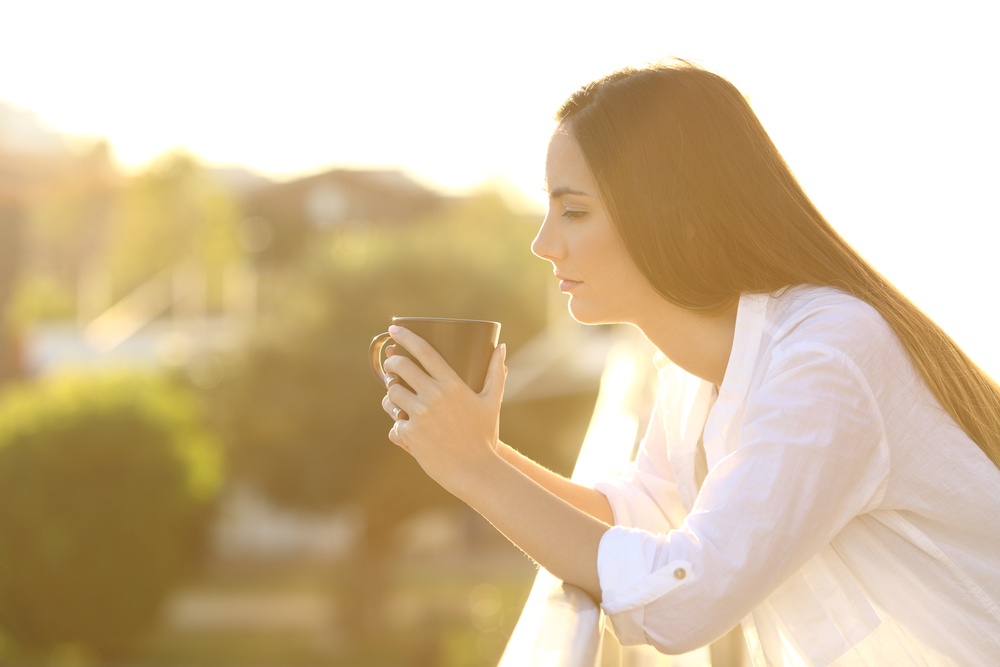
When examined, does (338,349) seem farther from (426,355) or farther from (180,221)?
(180,221)

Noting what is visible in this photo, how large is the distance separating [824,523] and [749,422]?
15cm

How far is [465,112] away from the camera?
2741cm

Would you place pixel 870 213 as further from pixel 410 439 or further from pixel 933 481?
pixel 410 439

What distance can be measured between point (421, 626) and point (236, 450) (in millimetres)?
4621

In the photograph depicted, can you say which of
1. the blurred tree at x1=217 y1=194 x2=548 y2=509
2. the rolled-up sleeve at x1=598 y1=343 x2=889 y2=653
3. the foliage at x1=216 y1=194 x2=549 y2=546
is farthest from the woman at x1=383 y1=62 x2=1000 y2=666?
the foliage at x1=216 y1=194 x2=549 y2=546

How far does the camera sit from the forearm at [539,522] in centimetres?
105

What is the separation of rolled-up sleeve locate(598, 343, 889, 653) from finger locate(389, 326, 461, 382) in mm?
291

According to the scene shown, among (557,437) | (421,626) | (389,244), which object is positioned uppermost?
(389,244)

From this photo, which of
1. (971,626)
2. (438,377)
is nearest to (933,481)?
(971,626)

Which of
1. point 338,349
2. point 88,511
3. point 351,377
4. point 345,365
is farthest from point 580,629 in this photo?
point 338,349

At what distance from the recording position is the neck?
1.42m

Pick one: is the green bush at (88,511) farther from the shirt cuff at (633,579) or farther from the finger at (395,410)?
the shirt cuff at (633,579)

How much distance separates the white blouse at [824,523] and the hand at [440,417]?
8.0 inches

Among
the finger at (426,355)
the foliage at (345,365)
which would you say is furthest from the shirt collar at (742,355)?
the foliage at (345,365)
